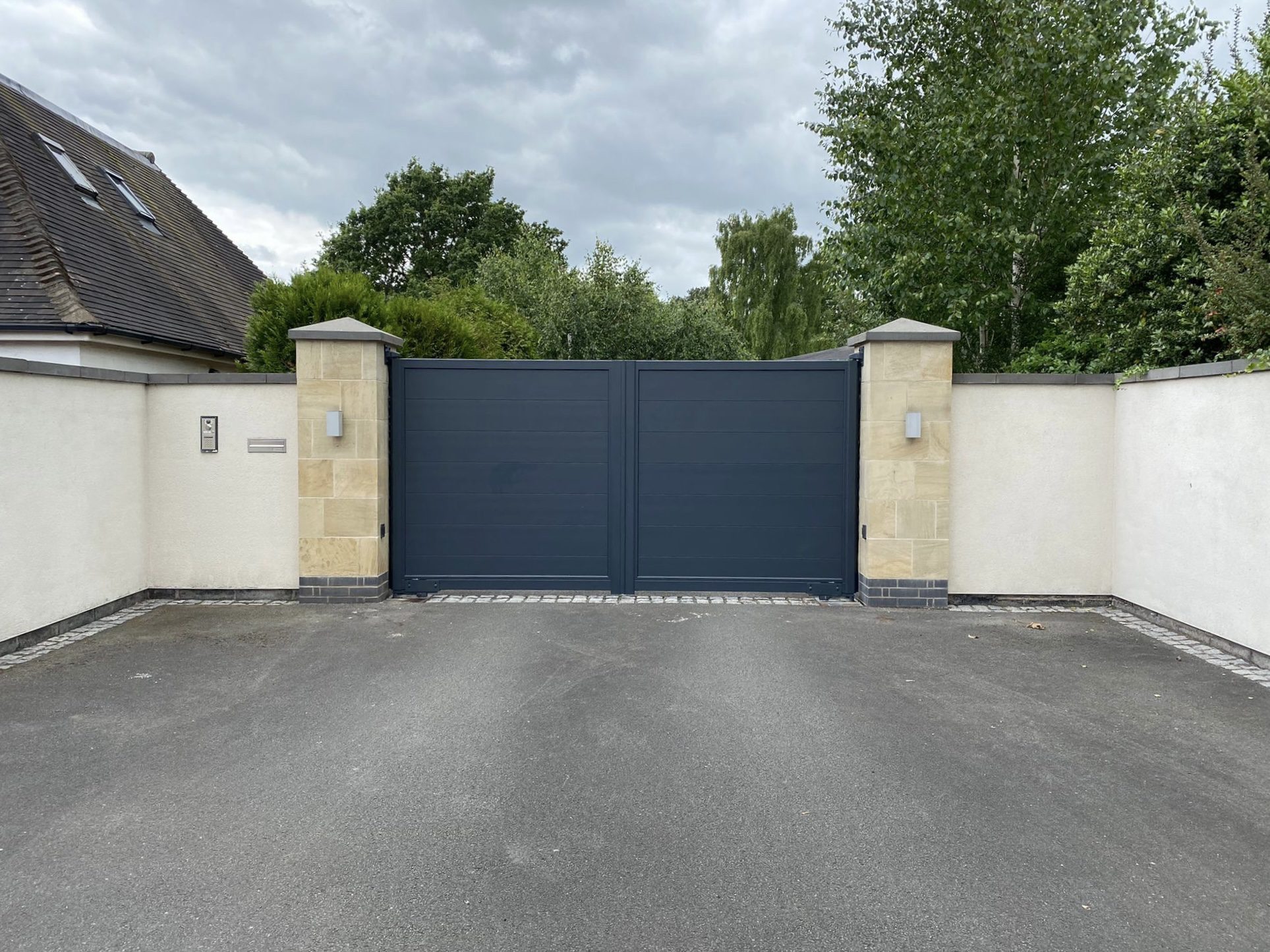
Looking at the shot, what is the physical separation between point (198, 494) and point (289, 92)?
457 inches

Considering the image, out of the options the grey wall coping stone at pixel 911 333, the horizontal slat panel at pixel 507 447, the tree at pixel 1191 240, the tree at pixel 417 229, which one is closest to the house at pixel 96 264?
the horizontal slat panel at pixel 507 447

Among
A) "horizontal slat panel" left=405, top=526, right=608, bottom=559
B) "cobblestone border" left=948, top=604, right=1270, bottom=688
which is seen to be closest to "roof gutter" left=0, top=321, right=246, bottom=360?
"horizontal slat panel" left=405, top=526, right=608, bottom=559

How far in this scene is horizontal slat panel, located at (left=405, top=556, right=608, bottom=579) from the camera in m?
7.34

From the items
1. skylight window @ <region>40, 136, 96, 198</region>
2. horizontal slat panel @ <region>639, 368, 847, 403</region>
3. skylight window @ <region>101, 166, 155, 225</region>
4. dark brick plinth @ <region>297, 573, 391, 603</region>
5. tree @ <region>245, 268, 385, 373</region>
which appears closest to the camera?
dark brick plinth @ <region>297, 573, 391, 603</region>

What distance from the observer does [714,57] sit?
1270cm

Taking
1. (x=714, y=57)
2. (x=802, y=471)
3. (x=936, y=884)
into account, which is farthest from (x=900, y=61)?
(x=936, y=884)

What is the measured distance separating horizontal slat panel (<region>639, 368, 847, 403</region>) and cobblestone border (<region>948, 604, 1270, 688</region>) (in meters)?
2.32

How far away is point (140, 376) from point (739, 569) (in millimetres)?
5722

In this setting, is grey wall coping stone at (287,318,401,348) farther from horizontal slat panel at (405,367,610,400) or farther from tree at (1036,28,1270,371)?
tree at (1036,28,1270,371)

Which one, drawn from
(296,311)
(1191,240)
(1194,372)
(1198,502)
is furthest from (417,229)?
(1198,502)

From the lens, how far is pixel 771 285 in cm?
3138

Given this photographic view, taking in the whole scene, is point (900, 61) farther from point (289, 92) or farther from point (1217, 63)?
point (289, 92)

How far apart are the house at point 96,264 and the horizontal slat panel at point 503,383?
476cm

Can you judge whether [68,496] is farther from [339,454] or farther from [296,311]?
[296,311]
